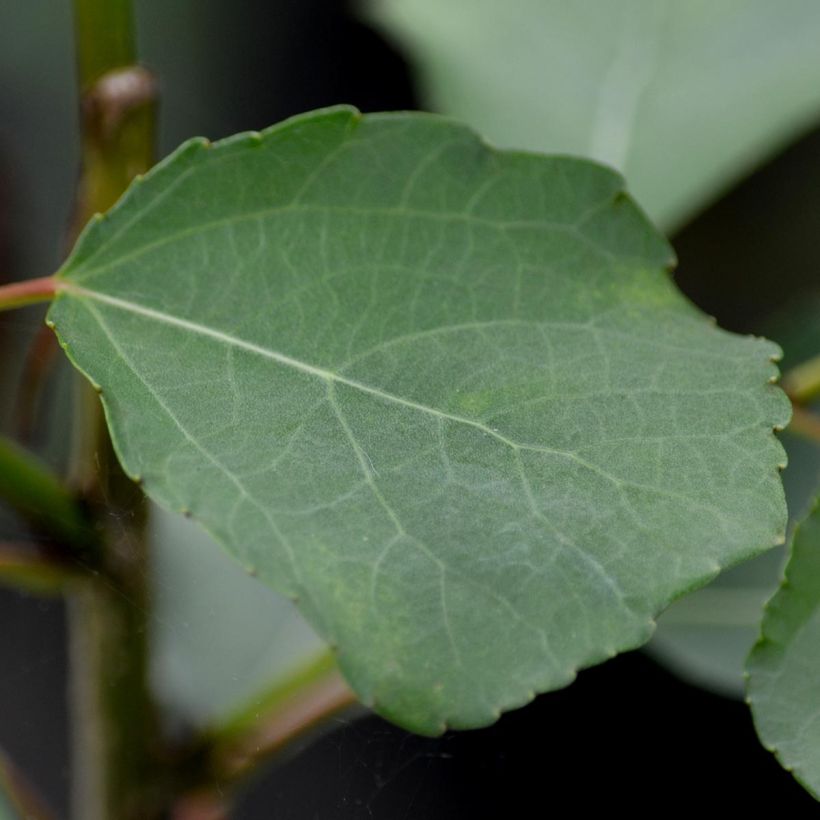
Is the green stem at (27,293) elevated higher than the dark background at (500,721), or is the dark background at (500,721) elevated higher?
the green stem at (27,293)

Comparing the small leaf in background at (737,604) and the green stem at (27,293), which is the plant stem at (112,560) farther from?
the small leaf in background at (737,604)

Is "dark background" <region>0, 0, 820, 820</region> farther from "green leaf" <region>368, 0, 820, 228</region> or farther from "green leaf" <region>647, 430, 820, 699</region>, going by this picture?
"green leaf" <region>368, 0, 820, 228</region>

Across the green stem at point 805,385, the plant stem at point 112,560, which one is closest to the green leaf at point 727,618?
the green stem at point 805,385

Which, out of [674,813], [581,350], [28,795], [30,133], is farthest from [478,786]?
[30,133]

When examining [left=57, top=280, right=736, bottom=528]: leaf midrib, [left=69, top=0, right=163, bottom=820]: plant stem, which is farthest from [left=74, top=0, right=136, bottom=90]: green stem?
[left=57, top=280, right=736, bottom=528]: leaf midrib

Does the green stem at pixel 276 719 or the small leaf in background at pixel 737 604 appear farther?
the small leaf in background at pixel 737 604

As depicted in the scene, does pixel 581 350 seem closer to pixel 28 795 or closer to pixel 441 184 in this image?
pixel 441 184
